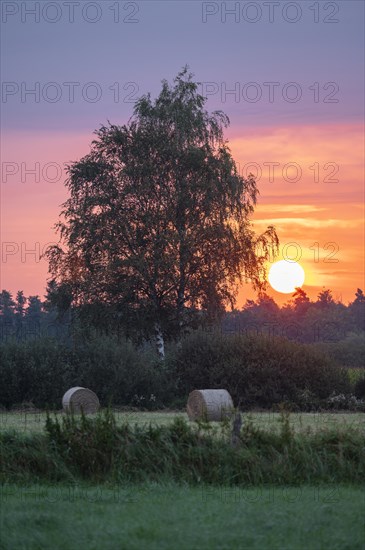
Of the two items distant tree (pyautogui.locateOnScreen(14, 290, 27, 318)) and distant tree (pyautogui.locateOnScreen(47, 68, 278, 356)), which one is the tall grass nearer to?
distant tree (pyautogui.locateOnScreen(47, 68, 278, 356))

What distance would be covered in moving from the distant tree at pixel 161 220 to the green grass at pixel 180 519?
1094 inches

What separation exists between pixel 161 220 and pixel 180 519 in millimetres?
30876

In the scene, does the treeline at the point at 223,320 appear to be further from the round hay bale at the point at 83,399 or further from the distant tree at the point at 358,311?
the round hay bale at the point at 83,399

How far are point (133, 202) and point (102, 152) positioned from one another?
9.42 ft

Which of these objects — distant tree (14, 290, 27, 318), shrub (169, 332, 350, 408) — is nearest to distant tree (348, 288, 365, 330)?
distant tree (14, 290, 27, 318)

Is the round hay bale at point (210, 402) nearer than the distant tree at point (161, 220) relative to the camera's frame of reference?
Yes

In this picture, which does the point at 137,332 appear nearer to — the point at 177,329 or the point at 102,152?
the point at 177,329

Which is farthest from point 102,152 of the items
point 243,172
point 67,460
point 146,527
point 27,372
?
point 146,527

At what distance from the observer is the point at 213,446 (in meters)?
14.5

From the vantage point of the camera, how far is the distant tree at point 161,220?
134 ft

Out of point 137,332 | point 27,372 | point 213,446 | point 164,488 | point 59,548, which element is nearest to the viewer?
point 59,548

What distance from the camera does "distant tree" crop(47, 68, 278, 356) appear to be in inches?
1610

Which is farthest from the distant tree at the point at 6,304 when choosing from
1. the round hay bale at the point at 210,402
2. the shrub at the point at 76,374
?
the round hay bale at the point at 210,402

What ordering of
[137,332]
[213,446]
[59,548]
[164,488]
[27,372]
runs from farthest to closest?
[137,332], [27,372], [213,446], [164,488], [59,548]
